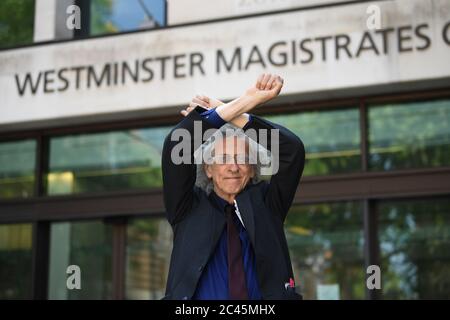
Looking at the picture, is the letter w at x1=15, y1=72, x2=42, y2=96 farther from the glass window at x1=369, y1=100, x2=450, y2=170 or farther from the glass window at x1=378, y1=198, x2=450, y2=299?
the glass window at x1=378, y1=198, x2=450, y2=299

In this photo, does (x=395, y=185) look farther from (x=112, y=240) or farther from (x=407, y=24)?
(x=112, y=240)

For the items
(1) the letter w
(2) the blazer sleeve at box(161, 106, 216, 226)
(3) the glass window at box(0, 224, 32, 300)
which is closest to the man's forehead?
(2) the blazer sleeve at box(161, 106, 216, 226)

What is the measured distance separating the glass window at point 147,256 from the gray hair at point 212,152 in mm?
4501

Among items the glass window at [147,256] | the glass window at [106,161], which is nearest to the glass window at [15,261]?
the glass window at [106,161]

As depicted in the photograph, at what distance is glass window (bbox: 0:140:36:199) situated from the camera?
8305 millimetres

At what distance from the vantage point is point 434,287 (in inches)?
275

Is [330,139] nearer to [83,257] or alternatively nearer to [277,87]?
[83,257]

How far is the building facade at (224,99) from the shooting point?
22.5 ft

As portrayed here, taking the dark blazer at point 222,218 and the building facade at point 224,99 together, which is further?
the building facade at point 224,99

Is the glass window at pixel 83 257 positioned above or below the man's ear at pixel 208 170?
above

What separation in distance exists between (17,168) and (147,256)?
171 cm

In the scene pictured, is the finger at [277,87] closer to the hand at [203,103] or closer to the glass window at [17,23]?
the hand at [203,103]
